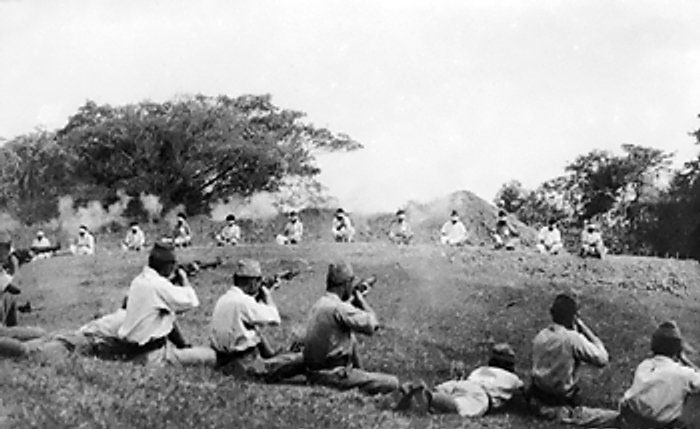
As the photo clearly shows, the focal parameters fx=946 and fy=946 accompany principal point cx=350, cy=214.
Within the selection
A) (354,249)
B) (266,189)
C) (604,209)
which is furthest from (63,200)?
(604,209)

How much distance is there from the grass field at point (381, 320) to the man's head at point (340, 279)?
4.30 ft

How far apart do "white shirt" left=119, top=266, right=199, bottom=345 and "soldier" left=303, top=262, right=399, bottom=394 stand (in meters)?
1.65

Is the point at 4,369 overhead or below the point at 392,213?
below

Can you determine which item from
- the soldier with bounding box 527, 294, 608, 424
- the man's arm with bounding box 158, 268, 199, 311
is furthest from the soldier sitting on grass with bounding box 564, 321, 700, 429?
the man's arm with bounding box 158, 268, 199, 311

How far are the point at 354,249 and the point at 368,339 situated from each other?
442 inches

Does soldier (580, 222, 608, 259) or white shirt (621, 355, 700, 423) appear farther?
soldier (580, 222, 608, 259)

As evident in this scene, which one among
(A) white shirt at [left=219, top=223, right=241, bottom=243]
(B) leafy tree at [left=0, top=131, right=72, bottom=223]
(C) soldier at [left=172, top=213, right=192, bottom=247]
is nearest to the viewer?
(C) soldier at [left=172, top=213, right=192, bottom=247]

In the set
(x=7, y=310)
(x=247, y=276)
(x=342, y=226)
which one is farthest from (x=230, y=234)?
(x=247, y=276)

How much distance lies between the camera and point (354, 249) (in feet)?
101

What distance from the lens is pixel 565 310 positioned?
1227 centimetres

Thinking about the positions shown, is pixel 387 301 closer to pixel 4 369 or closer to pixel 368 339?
pixel 368 339

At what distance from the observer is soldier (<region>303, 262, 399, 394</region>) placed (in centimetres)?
1222

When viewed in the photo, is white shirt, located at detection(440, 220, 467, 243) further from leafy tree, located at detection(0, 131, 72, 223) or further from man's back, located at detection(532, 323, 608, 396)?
man's back, located at detection(532, 323, 608, 396)

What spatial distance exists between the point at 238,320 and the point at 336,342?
1345mm
